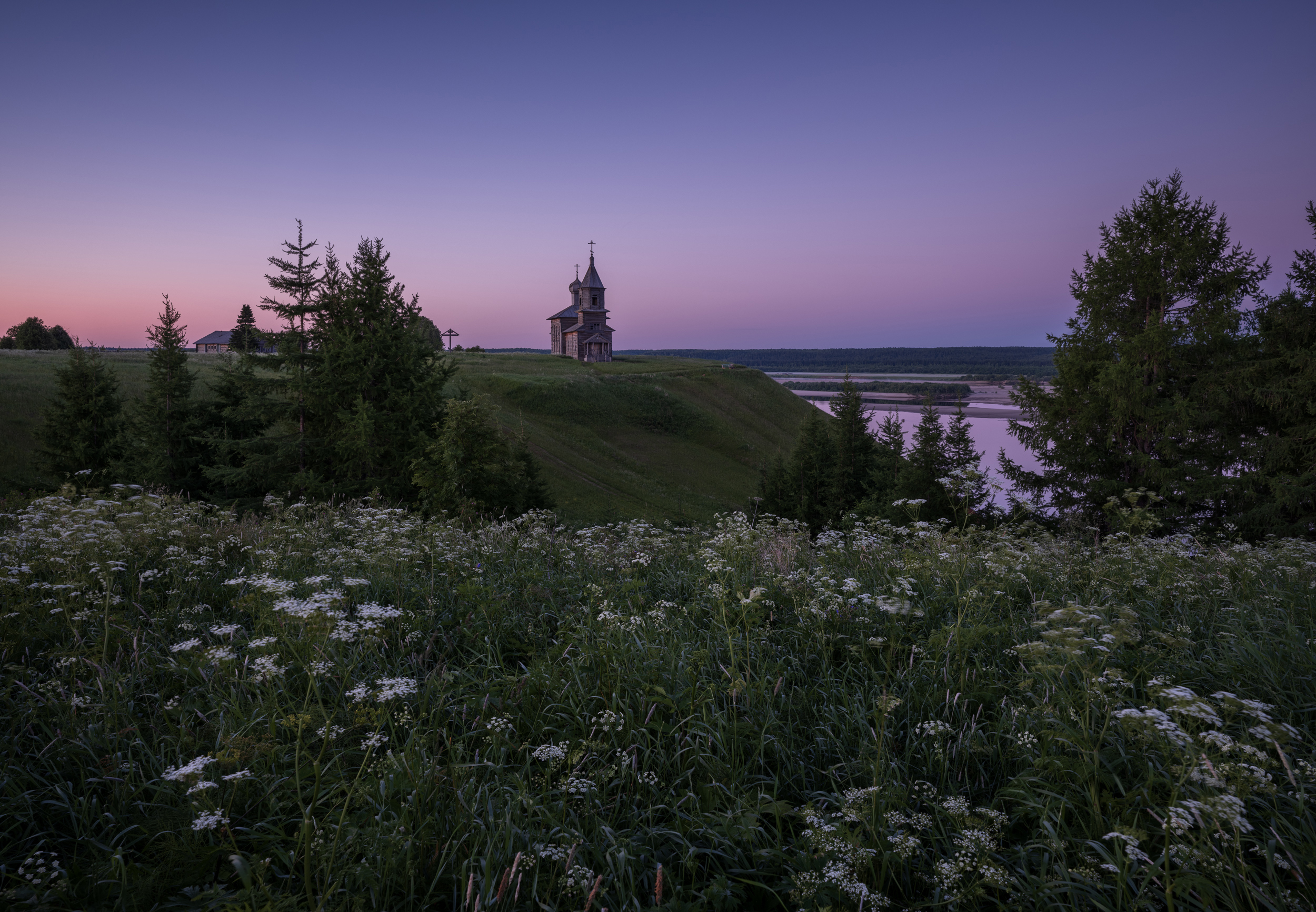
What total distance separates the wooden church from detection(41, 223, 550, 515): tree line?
60641 millimetres

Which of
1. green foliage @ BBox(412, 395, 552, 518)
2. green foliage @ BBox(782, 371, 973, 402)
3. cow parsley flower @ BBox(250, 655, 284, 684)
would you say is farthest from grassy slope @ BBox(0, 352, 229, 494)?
green foliage @ BBox(782, 371, 973, 402)

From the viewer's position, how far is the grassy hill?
34562 millimetres

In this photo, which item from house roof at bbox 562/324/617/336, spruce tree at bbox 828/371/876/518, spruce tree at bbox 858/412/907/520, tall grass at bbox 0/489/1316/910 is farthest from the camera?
house roof at bbox 562/324/617/336

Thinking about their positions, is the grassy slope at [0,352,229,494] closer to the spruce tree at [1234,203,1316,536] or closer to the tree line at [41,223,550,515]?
the tree line at [41,223,550,515]

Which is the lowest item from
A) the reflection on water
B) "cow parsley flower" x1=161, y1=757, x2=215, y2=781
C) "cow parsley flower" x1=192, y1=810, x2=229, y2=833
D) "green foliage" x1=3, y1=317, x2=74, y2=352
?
the reflection on water

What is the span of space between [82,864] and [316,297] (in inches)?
1144

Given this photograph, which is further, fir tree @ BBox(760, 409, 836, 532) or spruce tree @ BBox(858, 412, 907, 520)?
fir tree @ BBox(760, 409, 836, 532)

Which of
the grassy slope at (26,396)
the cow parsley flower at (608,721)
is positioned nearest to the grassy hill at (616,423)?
the grassy slope at (26,396)

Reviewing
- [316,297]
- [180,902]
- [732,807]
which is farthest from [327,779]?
[316,297]

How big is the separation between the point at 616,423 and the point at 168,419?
3539cm

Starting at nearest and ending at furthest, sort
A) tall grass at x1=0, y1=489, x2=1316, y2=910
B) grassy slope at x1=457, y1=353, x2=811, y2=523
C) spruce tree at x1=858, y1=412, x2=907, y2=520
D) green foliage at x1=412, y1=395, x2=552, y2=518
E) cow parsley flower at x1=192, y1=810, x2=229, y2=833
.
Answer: cow parsley flower at x1=192, y1=810, x2=229, y2=833
tall grass at x1=0, y1=489, x2=1316, y2=910
green foliage at x1=412, y1=395, x2=552, y2=518
spruce tree at x1=858, y1=412, x2=907, y2=520
grassy slope at x1=457, y1=353, x2=811, y2=523

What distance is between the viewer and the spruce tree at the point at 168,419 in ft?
86.7

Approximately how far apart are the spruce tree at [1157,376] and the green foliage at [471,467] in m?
20.0

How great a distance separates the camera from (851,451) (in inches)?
1340
